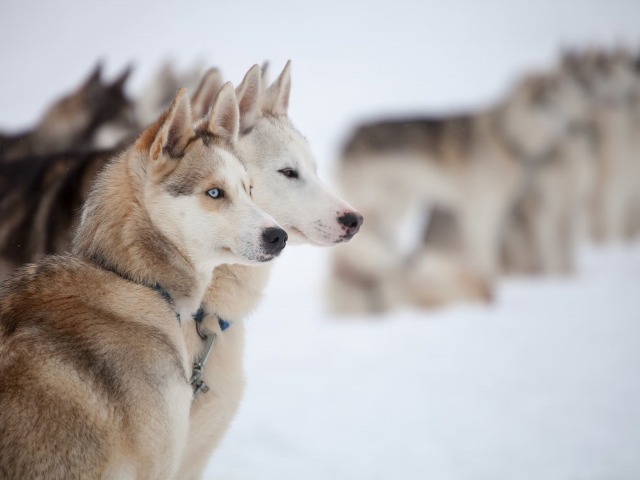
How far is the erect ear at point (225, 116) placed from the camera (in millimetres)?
2068

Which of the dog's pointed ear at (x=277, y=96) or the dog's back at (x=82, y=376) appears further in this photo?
the dog's pointed ear at (x=277, y=96)

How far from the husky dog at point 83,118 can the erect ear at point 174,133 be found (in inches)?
97.6

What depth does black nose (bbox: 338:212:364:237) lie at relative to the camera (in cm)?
230

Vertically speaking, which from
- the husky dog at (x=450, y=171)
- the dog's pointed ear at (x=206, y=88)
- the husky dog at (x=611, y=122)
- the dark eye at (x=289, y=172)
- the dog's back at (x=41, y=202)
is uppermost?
the husky dog at (x=611, y=122)

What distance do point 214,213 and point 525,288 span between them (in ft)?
19.5

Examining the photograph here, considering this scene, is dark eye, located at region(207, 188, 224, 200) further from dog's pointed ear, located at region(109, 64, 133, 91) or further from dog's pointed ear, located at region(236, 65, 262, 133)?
dog's pointed ear, located at region(109, 64, 133, 91)

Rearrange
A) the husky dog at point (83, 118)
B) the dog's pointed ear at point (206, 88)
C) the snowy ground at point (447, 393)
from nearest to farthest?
the dog's pointed ear at point (206, 88) < the snowy ground at point (447, 393) < the husky dog at point (83, 118)

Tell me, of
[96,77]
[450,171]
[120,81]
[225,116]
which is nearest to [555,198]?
[450,171]

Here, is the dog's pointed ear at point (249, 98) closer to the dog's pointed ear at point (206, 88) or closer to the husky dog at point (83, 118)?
the dog's pointed ear at point (206, 88)

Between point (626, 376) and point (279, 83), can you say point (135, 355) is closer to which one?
point (279, 83)

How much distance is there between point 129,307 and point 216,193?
→ 1.32ft

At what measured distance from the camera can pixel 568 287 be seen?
7.06 metres

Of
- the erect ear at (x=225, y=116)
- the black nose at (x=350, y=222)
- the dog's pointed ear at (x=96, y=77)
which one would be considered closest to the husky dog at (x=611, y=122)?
the dog's pointed ear at (x=96, y=77)

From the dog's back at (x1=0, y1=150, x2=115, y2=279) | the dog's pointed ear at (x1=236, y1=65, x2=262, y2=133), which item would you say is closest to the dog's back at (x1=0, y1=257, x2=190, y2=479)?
the dog's pointed ear at (x1=236, y1=65, x2=262, y2=133)
